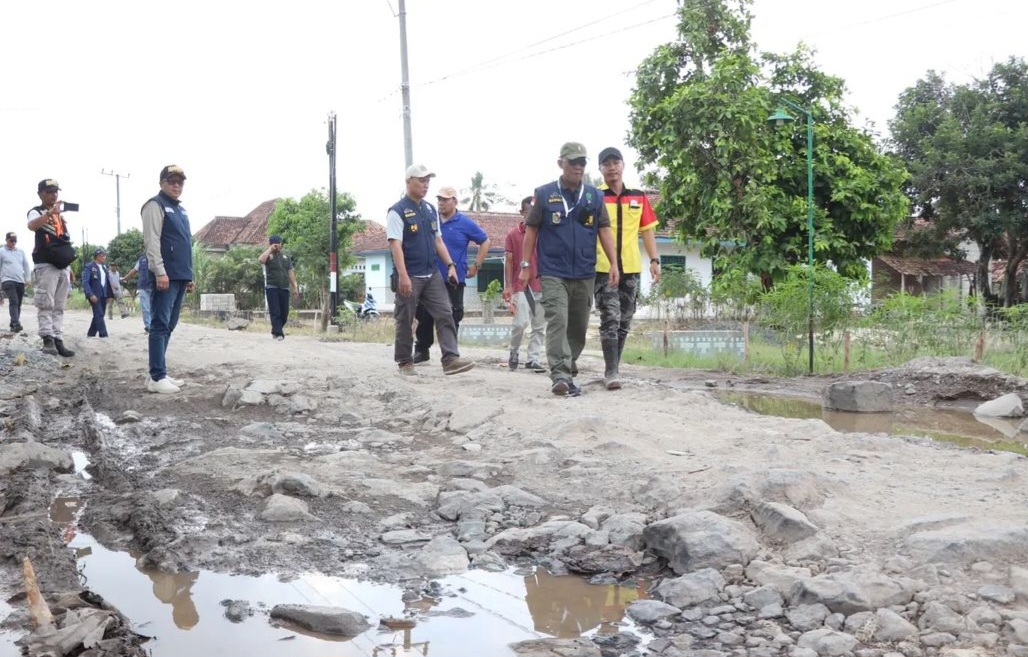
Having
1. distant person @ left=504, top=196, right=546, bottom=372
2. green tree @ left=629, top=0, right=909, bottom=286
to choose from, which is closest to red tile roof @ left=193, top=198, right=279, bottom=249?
green tree @ left=629, top=0, right=909, bottom=286

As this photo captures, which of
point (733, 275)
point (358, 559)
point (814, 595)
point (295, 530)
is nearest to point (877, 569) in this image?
point (814, 595)

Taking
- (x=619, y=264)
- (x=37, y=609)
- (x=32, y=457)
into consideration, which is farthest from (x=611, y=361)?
(x=37, y=609)

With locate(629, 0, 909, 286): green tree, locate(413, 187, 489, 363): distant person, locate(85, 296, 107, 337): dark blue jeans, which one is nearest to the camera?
locate(413, 187, 489, 363): distant person

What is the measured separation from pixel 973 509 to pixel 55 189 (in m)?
8.54

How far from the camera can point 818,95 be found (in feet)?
67.3

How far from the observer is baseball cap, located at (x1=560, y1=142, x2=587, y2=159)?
639 centimetres

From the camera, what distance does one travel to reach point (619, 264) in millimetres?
7105

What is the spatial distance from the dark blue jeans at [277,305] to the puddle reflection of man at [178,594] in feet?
32.7

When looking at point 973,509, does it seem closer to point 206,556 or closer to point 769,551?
point 769,551

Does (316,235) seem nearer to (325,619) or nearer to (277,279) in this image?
(277,279)

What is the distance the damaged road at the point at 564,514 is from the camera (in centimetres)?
270

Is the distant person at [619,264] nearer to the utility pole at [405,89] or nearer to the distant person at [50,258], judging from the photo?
the distant person at [50,258]

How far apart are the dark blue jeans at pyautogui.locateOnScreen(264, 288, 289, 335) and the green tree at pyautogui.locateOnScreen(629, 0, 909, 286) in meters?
9.55

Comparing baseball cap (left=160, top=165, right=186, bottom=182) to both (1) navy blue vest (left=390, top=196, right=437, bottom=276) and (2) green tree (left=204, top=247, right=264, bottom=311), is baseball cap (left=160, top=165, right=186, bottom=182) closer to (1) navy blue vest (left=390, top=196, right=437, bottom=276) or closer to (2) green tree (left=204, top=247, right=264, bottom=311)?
(1) navy blue vest (left=390, top=196, right=437, bottom=276)
